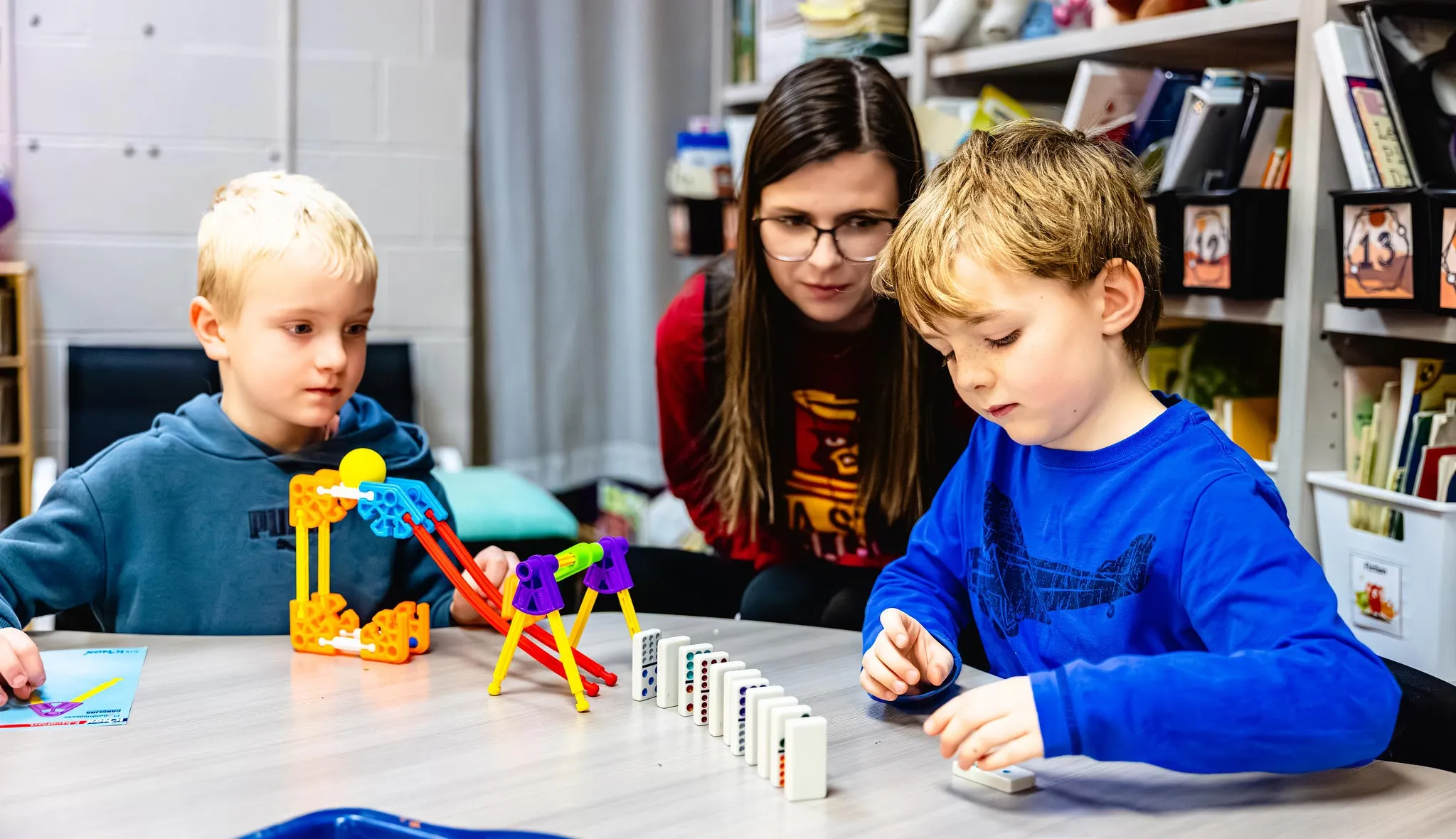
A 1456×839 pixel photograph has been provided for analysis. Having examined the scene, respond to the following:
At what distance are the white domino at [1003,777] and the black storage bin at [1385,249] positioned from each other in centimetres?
A: 82

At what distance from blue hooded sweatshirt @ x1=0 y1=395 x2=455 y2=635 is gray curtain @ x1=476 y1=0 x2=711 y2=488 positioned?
1.74 m

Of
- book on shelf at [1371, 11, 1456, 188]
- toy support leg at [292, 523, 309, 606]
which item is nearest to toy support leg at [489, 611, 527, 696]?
toy support leg at [292, 523, 309, 606]

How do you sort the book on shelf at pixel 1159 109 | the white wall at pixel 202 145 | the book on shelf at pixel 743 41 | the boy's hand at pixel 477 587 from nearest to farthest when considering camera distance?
the boy's hand at pixel 477 587 → the book on shelf at pixel 1159 109 → the white wall at pixel 202 145 → the book on shelf at pixel 743 41

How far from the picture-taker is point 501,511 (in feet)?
7.75

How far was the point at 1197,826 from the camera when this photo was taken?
2.61ft

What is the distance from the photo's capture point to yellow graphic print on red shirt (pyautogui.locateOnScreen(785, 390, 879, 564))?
1626 mm

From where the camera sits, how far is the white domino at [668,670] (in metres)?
0.99

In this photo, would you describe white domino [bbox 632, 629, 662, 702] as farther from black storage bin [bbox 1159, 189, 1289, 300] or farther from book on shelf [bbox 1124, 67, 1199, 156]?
book on shelf [bbox 1124, 67, 1199, 156]

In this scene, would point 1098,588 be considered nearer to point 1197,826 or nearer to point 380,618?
point 1197,826

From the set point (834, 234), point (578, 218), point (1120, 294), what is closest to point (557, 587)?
point (1120, 294)

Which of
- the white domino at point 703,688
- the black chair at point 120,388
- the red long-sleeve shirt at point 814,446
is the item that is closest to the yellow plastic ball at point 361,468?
the white domino at point 703,688

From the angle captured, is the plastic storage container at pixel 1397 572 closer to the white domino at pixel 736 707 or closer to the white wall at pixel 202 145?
the white domino at pixel 736 707

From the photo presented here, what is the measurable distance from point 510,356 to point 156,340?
76 centimetres

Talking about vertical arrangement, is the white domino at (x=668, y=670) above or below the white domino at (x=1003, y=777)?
above
